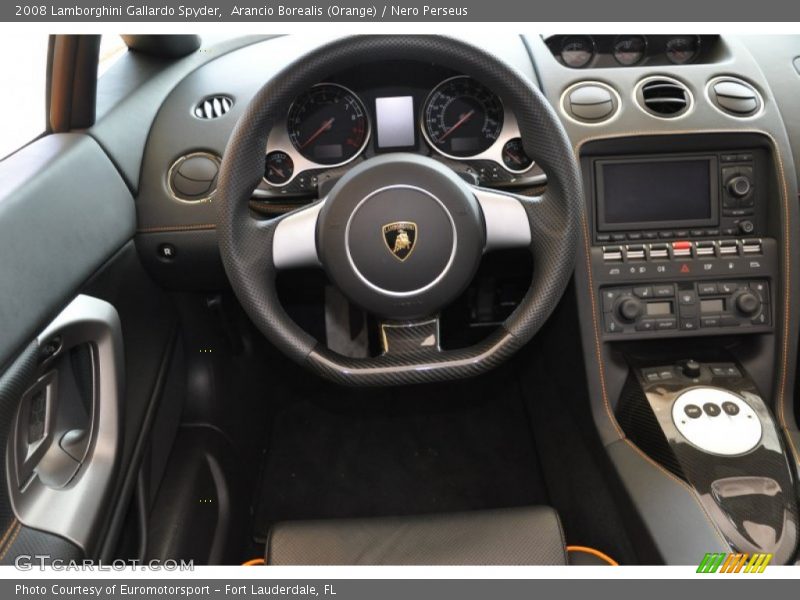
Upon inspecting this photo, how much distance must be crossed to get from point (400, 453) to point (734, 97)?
1324 mm

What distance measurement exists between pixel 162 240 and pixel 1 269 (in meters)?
0.52

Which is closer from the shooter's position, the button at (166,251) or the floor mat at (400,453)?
the button at (166,251)

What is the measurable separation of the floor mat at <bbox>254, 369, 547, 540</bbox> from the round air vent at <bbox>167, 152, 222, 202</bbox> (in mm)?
888

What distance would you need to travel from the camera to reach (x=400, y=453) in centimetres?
208

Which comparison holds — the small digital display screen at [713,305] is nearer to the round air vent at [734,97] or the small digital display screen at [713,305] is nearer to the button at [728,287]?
the button at [728,287]

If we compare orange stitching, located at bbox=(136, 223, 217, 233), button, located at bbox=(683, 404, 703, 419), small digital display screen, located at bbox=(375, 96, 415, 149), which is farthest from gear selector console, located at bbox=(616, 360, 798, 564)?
orange stitching, located at bbox=(136, 223, 217, 233)

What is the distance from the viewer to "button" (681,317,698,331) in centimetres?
154

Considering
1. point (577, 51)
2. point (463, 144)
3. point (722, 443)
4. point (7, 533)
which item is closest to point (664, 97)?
point (577, 51)

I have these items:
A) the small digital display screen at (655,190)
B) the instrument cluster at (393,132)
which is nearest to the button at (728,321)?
the small digital display screen at (655,190)

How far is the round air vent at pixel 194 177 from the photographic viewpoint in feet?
5.13

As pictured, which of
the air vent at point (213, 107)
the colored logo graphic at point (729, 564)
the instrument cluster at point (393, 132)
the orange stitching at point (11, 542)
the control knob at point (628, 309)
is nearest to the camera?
the orange stitching at point (11, 542)

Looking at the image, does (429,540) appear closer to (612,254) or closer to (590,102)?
(612,254)

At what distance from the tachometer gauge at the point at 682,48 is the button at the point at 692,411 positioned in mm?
899

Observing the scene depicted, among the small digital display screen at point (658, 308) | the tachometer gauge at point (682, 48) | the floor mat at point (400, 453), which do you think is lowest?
the floor mat at point (400, 453)
